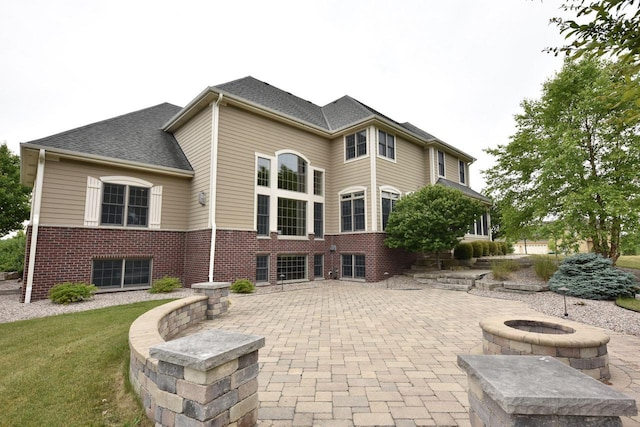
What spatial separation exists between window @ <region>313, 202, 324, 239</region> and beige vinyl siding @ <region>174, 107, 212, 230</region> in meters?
5.48

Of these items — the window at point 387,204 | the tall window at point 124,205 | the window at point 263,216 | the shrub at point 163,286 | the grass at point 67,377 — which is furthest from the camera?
the window at point 387,204

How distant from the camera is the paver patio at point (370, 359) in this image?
9.73 ft

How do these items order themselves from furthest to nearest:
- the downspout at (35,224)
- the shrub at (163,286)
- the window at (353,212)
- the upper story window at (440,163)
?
the upper story window at (440,163)
the window at (353,212)
the shrub at (163,286)
the downspout at (35,224)

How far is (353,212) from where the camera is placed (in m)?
14.6

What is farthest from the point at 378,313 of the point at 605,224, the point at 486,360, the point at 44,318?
the point at 605,224

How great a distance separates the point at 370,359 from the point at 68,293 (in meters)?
9.23

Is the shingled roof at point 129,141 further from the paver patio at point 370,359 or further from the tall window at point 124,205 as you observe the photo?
the paver patio at point 370,359

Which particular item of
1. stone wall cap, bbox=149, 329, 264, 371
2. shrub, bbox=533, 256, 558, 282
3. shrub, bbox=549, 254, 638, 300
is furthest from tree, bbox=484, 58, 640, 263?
stone wall cap, bbox=149, 329, 264, 371

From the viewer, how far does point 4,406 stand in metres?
3.02

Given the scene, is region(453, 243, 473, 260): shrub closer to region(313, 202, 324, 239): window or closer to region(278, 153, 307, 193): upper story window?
region(313, 202, 324, 239): window

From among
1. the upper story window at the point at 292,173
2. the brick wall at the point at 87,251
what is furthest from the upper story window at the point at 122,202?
the upper story window at the point at 292,173

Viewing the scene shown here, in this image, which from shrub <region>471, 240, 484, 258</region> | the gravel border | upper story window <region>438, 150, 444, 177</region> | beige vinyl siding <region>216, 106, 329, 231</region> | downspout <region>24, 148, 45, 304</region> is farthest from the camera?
upper story window <region>438, 150, 444, 177</region>

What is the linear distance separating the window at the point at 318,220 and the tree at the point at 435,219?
373 centimetres

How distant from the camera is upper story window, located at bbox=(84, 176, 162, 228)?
10328 mm
